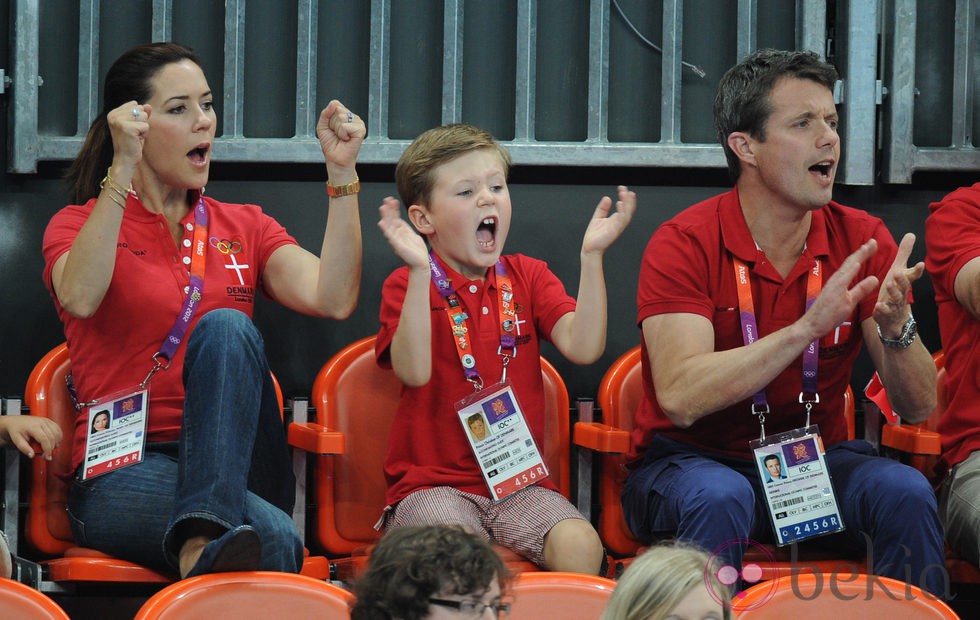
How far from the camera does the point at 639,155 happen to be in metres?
3.51

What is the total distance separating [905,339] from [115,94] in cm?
194

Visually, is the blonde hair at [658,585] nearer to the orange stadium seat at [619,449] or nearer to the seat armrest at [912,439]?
the orange stadium seat at [619,449]

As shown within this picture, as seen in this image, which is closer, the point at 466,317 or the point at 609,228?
the point at 609,228

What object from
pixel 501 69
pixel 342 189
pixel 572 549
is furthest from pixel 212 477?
pixel 501 69

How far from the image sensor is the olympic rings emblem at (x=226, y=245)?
3.02 m

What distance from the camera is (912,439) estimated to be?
9.83ft

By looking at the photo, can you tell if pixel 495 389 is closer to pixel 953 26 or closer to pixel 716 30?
pixel 716 30

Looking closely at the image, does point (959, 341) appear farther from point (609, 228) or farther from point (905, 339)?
point (609, 228)

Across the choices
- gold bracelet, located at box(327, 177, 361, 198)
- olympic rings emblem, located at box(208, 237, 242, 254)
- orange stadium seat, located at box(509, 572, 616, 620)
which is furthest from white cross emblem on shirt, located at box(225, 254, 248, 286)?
orange stadium seat, located at box(509, 572, 616, 620)

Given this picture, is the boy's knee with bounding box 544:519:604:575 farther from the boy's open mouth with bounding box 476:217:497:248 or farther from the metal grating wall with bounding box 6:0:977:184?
the metal grating wall with bounding box 6:0:977:184

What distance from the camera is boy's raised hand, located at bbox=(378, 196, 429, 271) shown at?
2738 millimetres

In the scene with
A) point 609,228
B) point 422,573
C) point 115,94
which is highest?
point 115,94

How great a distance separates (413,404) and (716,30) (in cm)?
151

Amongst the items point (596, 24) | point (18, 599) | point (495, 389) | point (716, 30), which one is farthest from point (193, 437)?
point (716, 30)
